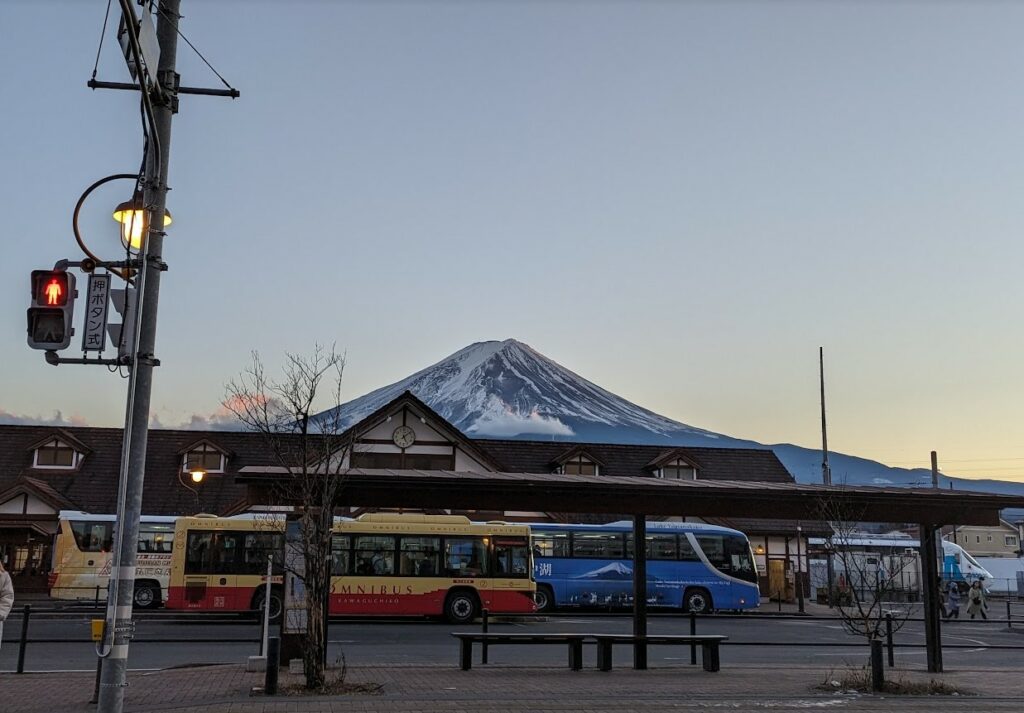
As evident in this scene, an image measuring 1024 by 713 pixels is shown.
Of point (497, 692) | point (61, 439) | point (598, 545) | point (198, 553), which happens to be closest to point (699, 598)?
point (598, 545)

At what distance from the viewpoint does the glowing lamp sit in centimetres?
888

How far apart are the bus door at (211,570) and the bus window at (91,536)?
18.2 ft

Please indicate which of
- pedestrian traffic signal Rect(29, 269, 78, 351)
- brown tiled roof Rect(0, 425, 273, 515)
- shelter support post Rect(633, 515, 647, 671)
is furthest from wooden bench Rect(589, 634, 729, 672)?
brown tiled roof Rect(0, 425, 273, 515)

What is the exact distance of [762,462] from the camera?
46938 mm

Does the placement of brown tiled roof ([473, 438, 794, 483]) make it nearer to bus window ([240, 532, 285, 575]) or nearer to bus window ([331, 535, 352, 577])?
bus window ([331, 535, 352, 577])

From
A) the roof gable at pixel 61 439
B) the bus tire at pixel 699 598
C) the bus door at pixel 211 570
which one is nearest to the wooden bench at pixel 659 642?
the bus door at pixel 211 570

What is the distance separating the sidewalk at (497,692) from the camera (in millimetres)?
11453

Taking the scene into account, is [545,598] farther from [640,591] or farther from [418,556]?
[640,591]

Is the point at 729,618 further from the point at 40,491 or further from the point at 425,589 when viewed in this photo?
the point at 40,491

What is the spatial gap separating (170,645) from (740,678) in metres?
11.7

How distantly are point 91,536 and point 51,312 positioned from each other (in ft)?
85.3

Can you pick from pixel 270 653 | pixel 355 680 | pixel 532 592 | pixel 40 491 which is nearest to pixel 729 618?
pixel 532 592

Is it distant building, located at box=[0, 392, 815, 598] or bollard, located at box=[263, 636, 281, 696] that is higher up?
distant building, located at box=[0, 392, 815, 598]

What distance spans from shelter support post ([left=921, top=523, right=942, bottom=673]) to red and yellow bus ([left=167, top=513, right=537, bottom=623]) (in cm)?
1310
